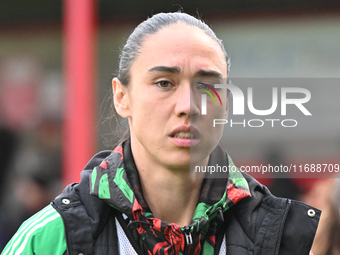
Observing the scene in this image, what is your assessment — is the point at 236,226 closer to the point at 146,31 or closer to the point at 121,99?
the point at 121,99

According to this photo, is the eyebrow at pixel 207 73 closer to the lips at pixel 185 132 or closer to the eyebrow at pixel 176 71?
the eyebrow at pixel 176 71

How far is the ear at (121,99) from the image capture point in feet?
5.78

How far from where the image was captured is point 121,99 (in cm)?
181

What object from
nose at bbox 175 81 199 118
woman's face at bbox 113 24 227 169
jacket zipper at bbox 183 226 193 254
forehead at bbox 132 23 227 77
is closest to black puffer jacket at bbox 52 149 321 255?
jacket zipper at bbox 183 226 193 254

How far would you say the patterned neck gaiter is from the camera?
1.48 metres

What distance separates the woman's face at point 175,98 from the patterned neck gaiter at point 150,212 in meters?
0.09

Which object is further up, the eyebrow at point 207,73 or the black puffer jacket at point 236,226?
the eyebrow at point 207,73

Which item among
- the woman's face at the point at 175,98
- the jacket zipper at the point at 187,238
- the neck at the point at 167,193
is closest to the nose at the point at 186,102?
the woman's face at the point at 175,98

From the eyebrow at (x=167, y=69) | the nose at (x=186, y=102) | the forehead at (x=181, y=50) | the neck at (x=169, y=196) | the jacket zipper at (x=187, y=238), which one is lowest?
the jacket zipper at (x=187, y=238)

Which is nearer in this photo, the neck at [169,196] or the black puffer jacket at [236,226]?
the black puffer jacket at [236,226]

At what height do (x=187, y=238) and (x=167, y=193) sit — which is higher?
(x=167, y=193)

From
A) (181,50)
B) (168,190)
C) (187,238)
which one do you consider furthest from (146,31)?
(187,238)

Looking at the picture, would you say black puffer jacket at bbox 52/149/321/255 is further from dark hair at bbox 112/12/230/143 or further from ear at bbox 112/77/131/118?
dark hair at bbox 112/12/230/143

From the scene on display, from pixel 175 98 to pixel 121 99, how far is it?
32 cm
